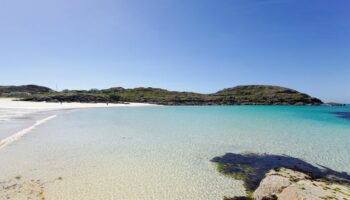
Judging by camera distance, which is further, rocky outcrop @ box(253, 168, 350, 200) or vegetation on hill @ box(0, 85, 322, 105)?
vegetation on hill @ box(0, 85, 322, 105)

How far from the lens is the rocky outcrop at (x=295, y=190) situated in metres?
8.14

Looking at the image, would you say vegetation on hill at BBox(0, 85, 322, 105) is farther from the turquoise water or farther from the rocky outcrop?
the rocky outcrop

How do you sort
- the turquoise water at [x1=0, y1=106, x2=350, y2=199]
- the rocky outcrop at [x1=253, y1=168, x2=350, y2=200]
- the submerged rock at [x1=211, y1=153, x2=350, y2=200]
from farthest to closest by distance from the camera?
the turquoise water at [x1=0, y1=106, x2=350, y2=199] → the submerged rock at [x1=211, y1=153, x2=350, y2=200] → the rocky outcrop at [x1=253, y1=168, x2=350, y2=200]

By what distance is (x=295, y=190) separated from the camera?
8586mm

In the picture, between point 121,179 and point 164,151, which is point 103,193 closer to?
point 121,179

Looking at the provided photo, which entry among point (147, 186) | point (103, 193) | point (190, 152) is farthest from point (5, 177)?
point (190, 152)

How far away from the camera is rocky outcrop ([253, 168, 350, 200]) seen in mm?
8139

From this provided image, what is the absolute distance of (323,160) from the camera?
16.4 m

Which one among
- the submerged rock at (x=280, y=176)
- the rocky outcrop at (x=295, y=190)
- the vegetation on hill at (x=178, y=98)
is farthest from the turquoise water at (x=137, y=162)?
the vegetation on hill at (x=178, y=98)

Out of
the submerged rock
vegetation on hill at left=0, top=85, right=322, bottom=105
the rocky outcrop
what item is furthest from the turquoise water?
vegetation on hill at left=0, top=85, right=322, bottom=105

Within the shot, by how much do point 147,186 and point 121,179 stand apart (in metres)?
1.60

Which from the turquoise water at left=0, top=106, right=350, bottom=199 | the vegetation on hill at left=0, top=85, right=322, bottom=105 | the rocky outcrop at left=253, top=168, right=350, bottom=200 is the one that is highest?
the vegetation on hill at left=0, top=85, right=322, bottom=105

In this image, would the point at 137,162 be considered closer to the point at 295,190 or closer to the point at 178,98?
the point at 295,190

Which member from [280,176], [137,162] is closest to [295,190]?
[280,176]
